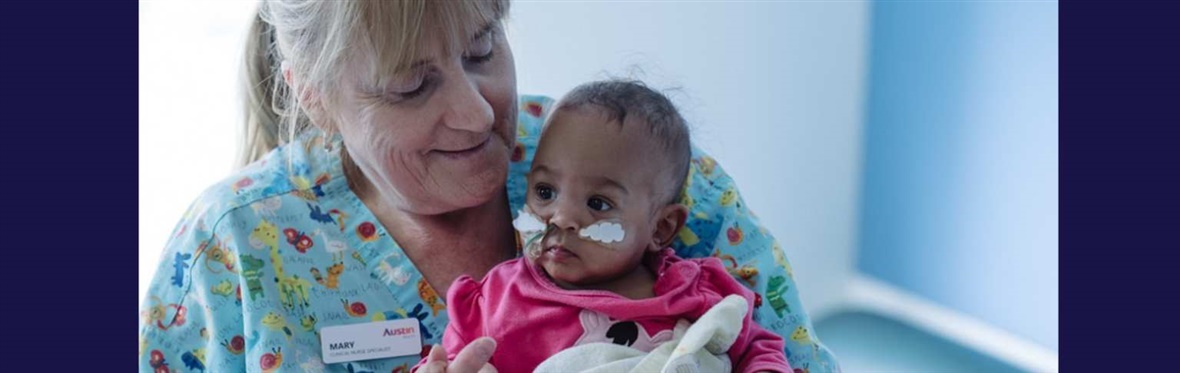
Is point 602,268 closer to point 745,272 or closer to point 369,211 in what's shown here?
point 745,272

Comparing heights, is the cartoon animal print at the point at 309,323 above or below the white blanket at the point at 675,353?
below

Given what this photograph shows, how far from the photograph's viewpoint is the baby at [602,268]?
1588 millimetres

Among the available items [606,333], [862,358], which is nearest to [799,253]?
[862,358]

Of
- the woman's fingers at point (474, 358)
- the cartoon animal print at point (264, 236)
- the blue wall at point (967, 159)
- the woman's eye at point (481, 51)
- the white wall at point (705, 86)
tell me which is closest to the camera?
the woman's fingers at point (474, 358)

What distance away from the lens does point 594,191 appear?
1.61 metres

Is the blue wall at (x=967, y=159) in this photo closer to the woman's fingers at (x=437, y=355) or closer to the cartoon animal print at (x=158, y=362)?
the woman's fingers at (x=437, y=355)

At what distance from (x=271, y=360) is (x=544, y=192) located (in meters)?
0.46

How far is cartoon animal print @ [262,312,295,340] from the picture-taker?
1763 millimetres

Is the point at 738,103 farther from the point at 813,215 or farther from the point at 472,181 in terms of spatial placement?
the point at 472,181

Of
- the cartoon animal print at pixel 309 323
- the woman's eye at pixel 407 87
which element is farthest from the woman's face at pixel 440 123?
the cartoon animal print at pixel 309 323

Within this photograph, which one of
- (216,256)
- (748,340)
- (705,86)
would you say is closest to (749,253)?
(748,340)

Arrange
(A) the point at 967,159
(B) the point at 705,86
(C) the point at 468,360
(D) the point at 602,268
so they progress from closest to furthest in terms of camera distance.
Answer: (C) the point at 468,360, (D) the point at 602,268, (B) the point at 705,86, (A) the point at 967,159

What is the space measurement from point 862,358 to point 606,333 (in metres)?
2.13

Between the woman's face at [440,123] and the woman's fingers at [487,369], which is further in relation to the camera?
the woman's face at [440,123]
